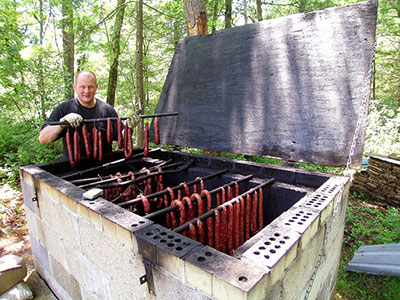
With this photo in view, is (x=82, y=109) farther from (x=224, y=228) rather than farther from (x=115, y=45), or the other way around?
(x=115, y=45)

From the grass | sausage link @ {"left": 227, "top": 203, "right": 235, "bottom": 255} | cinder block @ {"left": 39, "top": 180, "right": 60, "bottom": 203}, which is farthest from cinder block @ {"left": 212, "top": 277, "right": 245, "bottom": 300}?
the grass

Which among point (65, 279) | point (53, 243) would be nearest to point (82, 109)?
point (53, 243)

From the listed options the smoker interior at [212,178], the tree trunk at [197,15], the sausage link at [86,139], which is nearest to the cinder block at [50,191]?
the smoker interior at [212,178]

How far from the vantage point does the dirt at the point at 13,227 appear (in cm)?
466

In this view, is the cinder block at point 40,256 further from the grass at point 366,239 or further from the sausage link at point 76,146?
the grass at point 366,239

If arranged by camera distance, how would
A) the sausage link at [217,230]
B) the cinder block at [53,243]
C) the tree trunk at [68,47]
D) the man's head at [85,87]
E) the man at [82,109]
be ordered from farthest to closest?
the tree trunk at [68,47] < the man's head at [85,87] < the man at [82,109] < the cinder block at [53,243] < the sausage link at [217,230]

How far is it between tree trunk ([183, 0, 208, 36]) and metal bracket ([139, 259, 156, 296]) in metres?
4.56

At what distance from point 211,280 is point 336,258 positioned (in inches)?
90.4

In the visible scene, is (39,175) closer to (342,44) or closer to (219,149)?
(219,149)

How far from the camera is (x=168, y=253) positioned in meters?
1.35

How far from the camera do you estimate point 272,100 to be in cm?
304

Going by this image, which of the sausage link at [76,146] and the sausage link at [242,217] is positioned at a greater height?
the sausage link at [76,146]

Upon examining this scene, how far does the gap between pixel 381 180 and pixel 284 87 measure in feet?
16.9

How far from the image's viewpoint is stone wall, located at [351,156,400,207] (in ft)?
19.7
